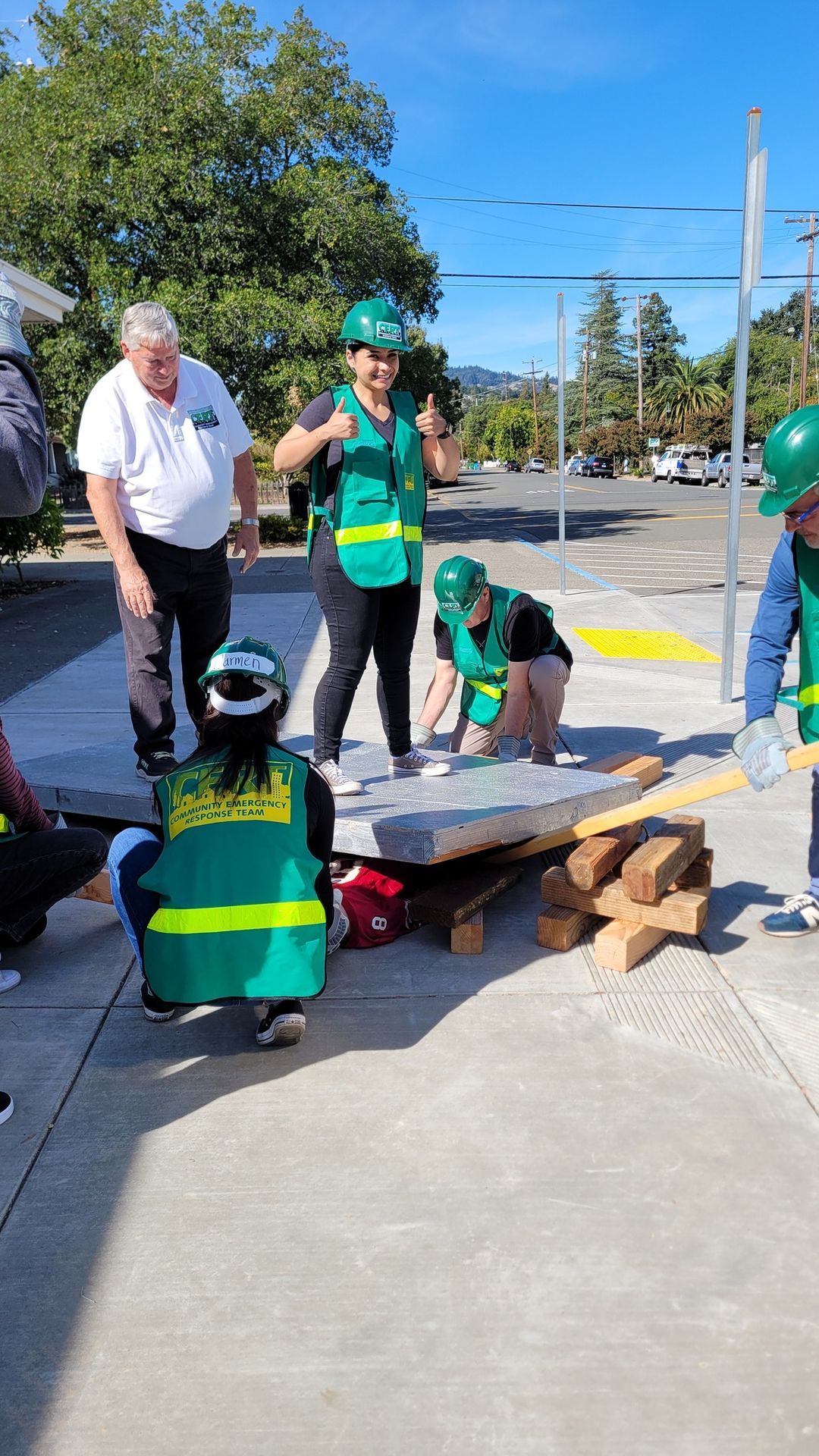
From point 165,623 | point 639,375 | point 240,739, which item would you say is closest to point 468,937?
point 240,739

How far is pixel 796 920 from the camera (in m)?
3.76

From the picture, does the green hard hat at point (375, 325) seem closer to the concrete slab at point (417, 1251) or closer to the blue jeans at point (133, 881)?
the blue jeans at point (133, 881)

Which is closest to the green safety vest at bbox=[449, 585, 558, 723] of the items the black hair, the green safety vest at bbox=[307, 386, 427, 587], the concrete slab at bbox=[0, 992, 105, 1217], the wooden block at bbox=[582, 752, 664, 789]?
the wooden block at bbox=[582, 752, 664, 789]

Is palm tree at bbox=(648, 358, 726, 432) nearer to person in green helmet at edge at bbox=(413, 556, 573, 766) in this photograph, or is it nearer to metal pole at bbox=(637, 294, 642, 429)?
metal pole at bbox=(637, 294, 642, 429)

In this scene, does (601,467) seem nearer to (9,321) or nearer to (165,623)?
(165,623)

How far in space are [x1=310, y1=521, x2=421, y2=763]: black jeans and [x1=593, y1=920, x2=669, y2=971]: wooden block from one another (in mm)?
1257

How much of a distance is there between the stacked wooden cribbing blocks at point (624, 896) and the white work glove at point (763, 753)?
40cm

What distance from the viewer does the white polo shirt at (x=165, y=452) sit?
4.03 metres

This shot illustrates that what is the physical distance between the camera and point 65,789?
14.5 feet

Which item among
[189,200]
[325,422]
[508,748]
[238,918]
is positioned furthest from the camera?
[189,200]

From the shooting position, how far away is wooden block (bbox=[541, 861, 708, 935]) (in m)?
3.52

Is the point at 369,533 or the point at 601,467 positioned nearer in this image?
the point at 369,533

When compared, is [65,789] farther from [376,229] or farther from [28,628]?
[376,229]

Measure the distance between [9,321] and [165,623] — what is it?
2.03 meters
